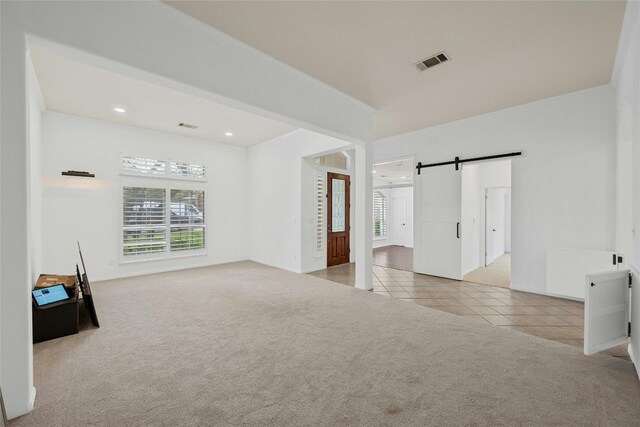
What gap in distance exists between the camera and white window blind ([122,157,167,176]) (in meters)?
5.65

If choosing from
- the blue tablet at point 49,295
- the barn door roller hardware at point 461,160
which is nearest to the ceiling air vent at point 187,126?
the blue tablet at point 49,295

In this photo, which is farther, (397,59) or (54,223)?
(54,223)

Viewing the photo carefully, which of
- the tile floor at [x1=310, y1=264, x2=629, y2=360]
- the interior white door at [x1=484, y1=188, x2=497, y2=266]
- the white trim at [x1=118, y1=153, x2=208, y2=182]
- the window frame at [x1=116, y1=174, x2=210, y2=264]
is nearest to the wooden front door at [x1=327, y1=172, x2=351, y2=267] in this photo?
the tile floor at [x1=310, y1=264, x2=629, y2=360]

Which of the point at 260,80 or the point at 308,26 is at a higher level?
the point at 308,26

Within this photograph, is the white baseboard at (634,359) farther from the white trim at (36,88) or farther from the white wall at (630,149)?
the white trim at (36,88)

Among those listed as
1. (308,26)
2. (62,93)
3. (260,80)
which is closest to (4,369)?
(260,80)

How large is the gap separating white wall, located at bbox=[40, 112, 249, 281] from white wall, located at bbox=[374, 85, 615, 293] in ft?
20.7

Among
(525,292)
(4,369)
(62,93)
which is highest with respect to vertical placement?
(62,93)

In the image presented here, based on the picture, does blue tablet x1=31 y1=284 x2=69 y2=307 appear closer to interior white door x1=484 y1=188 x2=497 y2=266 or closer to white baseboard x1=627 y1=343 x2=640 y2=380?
white baseboard x1=627 y1=343 x2=640 y2=380

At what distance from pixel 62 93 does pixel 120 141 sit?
4.81ft

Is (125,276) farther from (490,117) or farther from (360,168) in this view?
(490,117)

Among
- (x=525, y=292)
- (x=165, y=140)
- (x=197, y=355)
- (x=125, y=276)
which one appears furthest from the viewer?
(x=165, y=140)

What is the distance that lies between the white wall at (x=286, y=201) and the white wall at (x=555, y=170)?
2.86m

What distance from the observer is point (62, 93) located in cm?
413
